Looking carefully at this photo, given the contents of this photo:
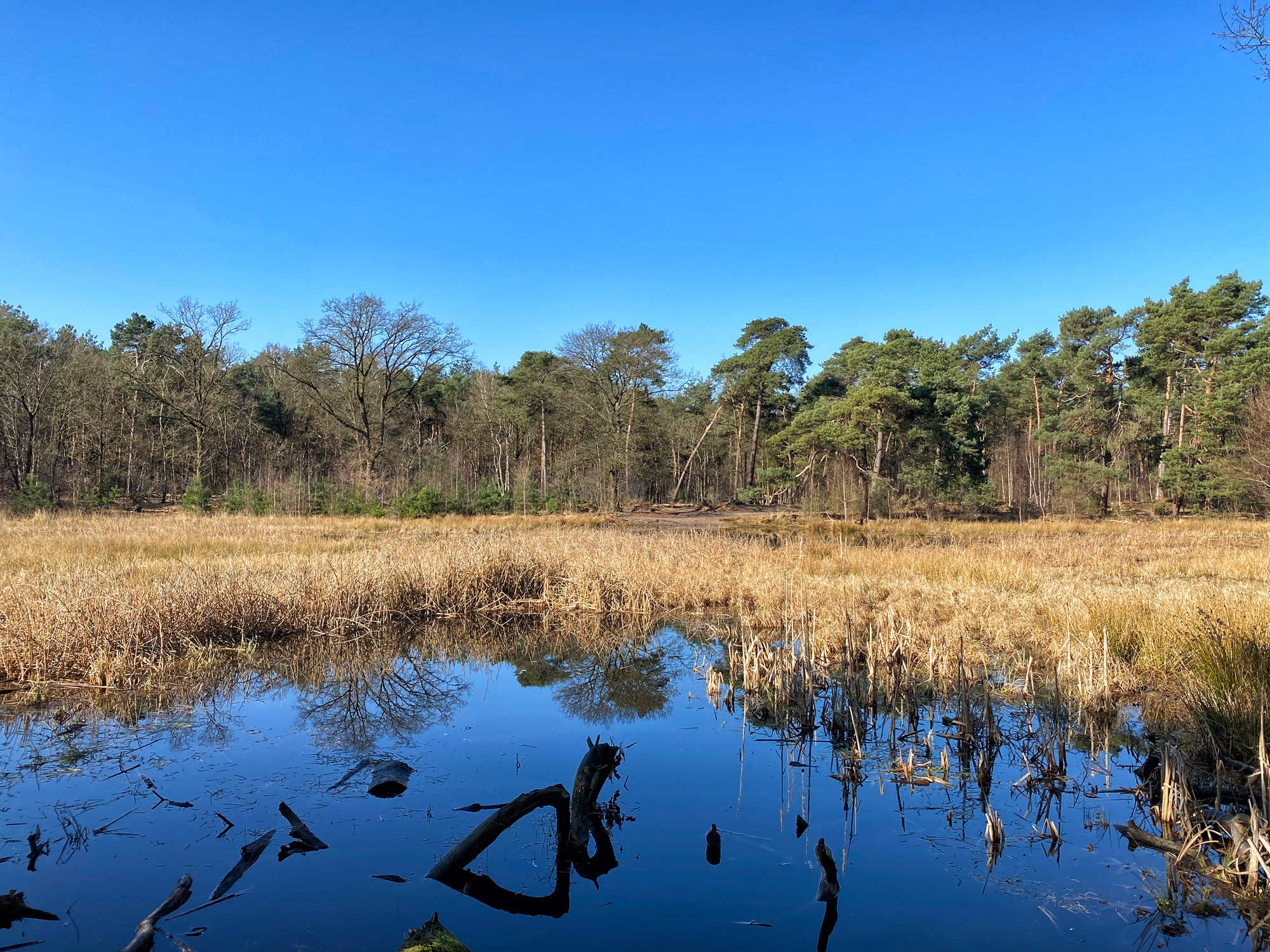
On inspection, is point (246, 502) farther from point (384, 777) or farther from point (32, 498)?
point (384, 777)

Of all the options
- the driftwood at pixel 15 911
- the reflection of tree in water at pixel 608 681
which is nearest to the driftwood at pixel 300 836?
the driftwood at pixel 15 911

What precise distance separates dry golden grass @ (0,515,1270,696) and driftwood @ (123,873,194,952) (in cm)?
477

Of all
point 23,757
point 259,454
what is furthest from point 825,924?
point 259,454

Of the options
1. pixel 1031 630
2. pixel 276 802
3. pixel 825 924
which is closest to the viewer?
pixel 825 924

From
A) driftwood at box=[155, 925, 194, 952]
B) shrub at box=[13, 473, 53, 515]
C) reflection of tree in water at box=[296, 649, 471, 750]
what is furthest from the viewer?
shrub at box=[13, 473, 53, 515]

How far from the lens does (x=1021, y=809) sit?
184 inches

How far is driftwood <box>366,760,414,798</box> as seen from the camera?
16.2 feet

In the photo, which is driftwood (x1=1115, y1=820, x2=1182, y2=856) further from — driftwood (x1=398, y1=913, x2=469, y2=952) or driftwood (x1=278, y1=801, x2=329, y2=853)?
driftwood (x1=278, y1=801, x2=329, y2=853)

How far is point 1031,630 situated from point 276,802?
7991 millimetres

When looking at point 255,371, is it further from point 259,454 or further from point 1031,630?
point 1031,630

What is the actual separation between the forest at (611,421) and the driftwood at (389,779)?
2315 centimetres

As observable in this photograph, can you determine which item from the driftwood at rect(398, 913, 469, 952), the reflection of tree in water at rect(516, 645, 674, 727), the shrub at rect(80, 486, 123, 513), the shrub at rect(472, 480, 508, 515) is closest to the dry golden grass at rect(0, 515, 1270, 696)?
the reflection of tree in water at rect(516, 645, 674, 727)

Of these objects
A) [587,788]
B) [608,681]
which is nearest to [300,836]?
[587,788]

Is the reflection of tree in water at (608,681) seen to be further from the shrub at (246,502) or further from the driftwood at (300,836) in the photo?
the shrub at (246,502)
